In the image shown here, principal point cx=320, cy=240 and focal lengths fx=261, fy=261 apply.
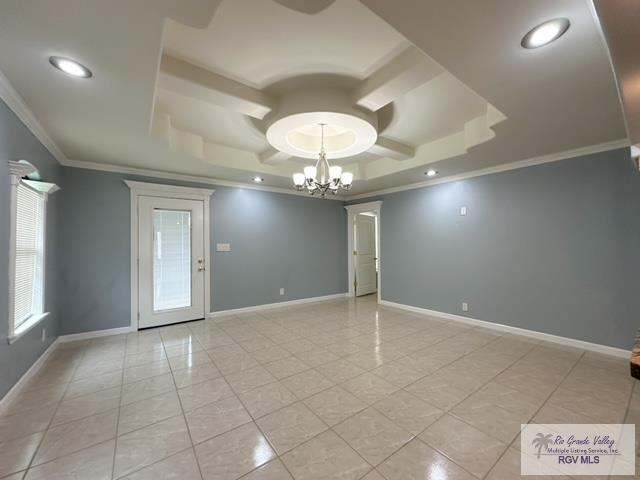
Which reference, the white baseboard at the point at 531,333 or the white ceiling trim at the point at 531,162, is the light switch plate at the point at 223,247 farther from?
the white baseboard at the point at 531,333

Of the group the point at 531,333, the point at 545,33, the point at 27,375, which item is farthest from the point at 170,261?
the point at 531,333

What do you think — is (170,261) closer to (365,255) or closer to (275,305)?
Result: (275,305)

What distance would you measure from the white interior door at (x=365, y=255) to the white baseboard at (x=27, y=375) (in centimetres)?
525

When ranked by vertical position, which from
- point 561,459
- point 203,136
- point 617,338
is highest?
point 203,136

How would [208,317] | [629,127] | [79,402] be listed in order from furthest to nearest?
[208,317] < [79,402] < [629,127]

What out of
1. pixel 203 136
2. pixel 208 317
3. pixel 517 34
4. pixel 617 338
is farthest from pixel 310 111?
pixel 617 338

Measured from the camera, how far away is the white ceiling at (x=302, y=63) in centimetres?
129

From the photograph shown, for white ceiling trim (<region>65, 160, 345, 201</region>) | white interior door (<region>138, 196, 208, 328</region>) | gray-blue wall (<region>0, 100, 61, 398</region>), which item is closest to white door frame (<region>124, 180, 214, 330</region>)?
white interior door (<region>138, 196, 208, 328</region>)

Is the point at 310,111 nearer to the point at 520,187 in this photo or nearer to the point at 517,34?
the point at 517,34

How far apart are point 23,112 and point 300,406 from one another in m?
3.34

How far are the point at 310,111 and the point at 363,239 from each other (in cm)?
461

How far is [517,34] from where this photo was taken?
1406 mm

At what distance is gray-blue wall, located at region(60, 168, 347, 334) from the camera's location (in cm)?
354

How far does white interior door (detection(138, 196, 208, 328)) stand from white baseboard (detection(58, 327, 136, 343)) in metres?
0.19
